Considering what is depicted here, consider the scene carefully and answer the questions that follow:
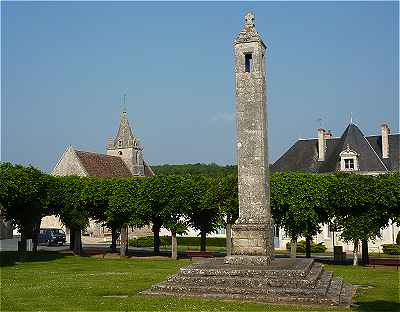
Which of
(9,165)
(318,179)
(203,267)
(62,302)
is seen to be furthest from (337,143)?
(62,302)

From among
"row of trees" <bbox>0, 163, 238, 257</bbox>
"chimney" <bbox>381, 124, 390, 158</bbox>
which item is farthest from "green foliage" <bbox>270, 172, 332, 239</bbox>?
"chimney" <bbox>381, 124, 390, 158</bbox>

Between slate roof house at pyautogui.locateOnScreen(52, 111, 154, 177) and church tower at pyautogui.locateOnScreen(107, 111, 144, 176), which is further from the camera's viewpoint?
church tower at pyautogui.locateOnScreen(107, 111, 144, 176)

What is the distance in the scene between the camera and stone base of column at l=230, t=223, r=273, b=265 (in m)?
18.5

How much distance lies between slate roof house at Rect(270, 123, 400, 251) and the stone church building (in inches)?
885

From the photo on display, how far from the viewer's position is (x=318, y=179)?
107 feet

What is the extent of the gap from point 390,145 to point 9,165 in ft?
107

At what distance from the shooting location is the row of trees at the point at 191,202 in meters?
31.2

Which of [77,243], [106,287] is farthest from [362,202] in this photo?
[77,243]

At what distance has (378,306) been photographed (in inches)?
602

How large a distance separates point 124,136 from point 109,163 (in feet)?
34.5

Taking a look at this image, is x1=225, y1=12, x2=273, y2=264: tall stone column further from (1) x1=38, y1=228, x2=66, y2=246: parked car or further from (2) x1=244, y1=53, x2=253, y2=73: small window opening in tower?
(1) x1=38, y1=228, x2=66, y2=246: parked car

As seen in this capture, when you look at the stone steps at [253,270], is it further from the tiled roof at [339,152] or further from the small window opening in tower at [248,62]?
the tiled roof at [339,152]

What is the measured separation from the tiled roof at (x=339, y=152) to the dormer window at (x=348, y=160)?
0.49 meters

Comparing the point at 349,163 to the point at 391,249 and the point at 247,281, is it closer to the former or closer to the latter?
the point at 391,249
